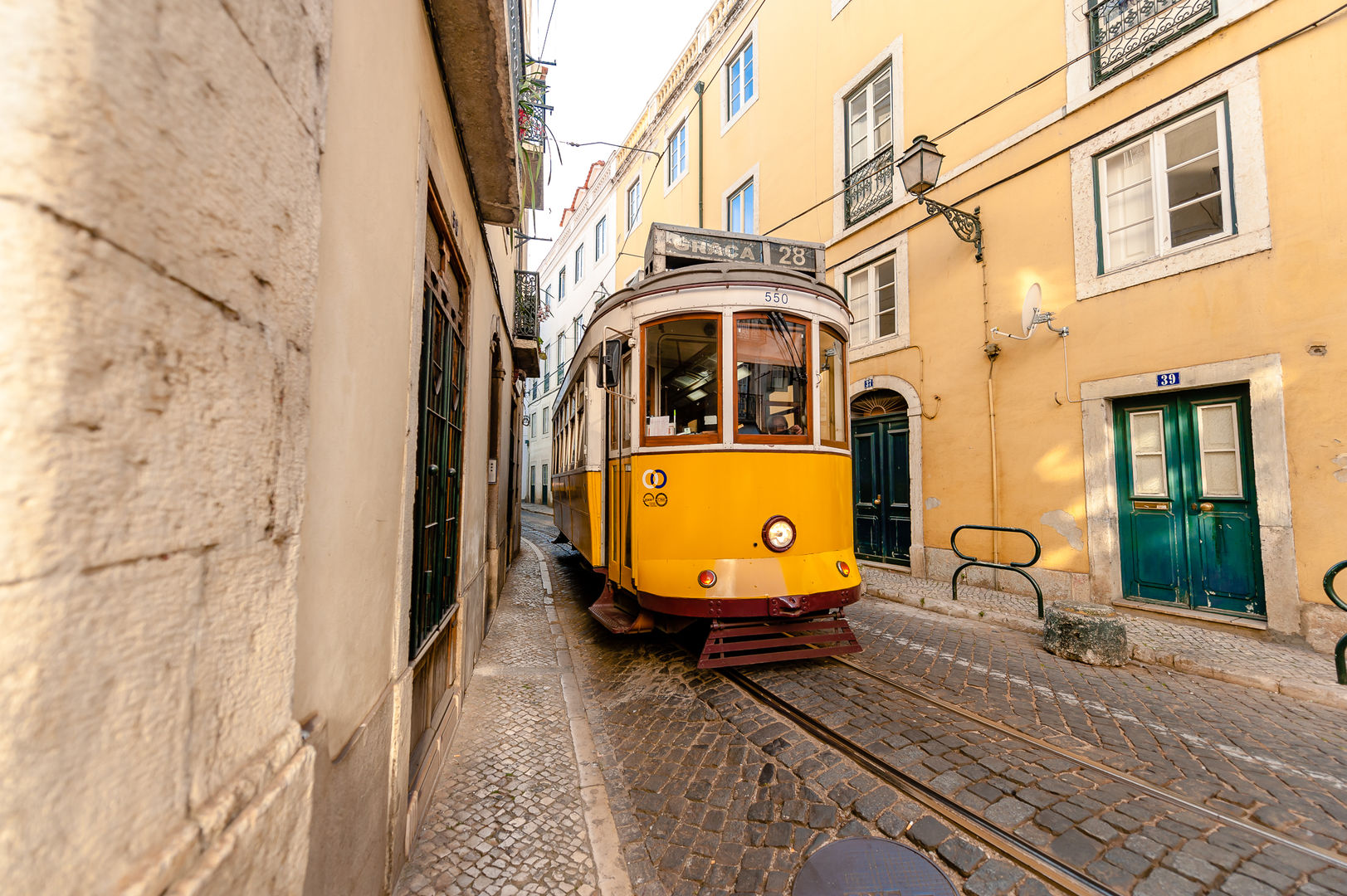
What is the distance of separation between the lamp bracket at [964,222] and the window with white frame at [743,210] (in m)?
5.70

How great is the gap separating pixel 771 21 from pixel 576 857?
15.5m

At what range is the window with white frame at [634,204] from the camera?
20000 millimetres

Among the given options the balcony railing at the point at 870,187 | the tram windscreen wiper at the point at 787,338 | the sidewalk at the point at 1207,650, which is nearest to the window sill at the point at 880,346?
the balcony railing at the point at 870,187

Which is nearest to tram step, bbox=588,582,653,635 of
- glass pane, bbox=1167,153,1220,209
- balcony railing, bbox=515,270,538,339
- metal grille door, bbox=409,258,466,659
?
metal grille door, bbox=409,258,466,659

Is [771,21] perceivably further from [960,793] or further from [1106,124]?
[960,793]

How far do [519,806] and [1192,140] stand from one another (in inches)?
349

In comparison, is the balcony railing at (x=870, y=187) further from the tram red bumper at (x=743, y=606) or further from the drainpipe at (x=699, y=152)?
the tram red bumper at (x=743, y=606)

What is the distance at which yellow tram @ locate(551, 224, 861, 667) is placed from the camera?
4.34 m

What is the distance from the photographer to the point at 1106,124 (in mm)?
6730

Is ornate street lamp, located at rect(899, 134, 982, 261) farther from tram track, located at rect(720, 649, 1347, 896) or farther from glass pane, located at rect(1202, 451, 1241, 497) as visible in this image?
tram track, located at rect(720, 649, 1347, 896)

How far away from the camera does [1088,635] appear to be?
15.7ft

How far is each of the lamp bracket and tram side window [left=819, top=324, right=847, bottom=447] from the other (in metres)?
4.43

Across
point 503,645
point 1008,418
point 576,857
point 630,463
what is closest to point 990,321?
point 1008,418

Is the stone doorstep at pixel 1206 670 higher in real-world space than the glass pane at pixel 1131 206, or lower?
lower
